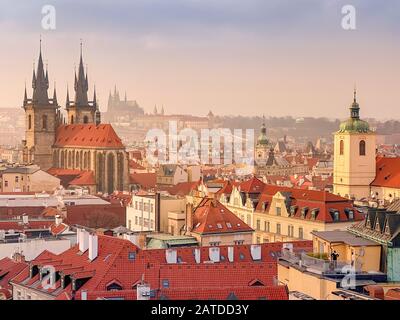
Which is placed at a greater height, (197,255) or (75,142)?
(75,142)

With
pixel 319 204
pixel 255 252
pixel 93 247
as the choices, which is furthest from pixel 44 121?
pixel 93 247

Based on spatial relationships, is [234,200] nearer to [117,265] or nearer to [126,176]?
[117,265]

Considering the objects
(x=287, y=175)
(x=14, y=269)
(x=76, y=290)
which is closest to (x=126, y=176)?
(x=287, y=175)

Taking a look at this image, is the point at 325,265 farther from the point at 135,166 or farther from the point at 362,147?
the point at 135,166

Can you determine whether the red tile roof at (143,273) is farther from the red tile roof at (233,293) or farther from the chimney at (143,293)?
the chimney at (143,293)

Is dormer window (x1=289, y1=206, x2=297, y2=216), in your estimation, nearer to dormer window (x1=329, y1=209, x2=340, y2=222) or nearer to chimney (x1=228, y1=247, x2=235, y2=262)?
dormer window (x1=329, y1=209, x2=340, y2=222)

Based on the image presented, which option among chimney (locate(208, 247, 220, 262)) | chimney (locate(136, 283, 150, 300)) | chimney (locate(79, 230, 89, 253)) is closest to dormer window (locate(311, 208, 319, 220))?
A: chimney (locate(208, 247, 220, 262))

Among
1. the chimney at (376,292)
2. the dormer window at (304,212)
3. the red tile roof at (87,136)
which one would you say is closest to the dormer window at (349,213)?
the dormer window at (304,212)
